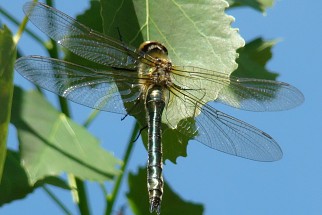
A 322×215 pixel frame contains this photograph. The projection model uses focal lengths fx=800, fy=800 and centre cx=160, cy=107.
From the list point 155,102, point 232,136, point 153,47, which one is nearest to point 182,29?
point 153,47

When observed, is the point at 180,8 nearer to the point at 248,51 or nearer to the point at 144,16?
the point at 144,16

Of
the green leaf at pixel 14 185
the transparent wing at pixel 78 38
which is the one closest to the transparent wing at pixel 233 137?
the transparent wing at pixel 78 38

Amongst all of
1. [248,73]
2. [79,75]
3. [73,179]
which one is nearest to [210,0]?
[79,75]

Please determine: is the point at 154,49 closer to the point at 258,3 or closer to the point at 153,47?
the point at 153,47

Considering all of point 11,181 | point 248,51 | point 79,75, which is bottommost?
point 11,181

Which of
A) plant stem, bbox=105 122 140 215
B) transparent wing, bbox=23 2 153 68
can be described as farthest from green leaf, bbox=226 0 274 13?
transparent wing, bbox=23 2 153 68

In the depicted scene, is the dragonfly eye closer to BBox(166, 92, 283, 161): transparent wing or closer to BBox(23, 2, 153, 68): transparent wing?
BBox(23, 2, 153, 68): transparent wing
